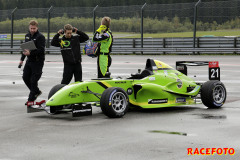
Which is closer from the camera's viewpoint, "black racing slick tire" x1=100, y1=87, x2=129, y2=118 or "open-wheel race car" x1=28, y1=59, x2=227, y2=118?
"black racing slick tire" x1=100, y1=87, x2=129, y2=118

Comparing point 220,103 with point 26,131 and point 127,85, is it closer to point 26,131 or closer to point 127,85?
point 127,85

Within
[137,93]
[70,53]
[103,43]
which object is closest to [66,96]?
[137,93]

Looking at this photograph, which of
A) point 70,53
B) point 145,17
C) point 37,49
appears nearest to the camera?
point 37,49

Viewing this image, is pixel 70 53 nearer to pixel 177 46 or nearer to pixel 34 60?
pixel 34 60

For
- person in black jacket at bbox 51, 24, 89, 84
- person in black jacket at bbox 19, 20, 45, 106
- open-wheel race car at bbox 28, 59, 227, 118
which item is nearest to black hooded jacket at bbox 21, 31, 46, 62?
person in black jacket at bbox 19, 20, 45, 106

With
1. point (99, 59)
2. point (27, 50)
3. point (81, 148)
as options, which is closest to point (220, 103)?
point (99, 59)

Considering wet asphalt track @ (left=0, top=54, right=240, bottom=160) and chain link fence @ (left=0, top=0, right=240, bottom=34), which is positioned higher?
chain link fence @ (left=0, top=0, right=240, bottom=34)

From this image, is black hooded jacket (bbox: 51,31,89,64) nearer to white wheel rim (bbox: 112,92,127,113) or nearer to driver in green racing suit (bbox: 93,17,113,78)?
driver in green racing suit (bbox: 93,17,113,78)

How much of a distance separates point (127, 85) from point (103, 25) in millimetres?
2152

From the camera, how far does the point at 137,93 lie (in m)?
10.5

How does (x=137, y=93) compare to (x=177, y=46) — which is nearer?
(x=137, y=93)

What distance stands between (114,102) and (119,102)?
0.10 meters

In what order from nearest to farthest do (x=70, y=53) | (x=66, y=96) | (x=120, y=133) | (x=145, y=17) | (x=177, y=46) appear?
1. (x=120, y=133)
2. (x=66, y=96)
3. (x=70, y=53)
4. (x=177, y=46)
5. (x=145, y=17)

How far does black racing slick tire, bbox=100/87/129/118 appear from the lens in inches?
372
